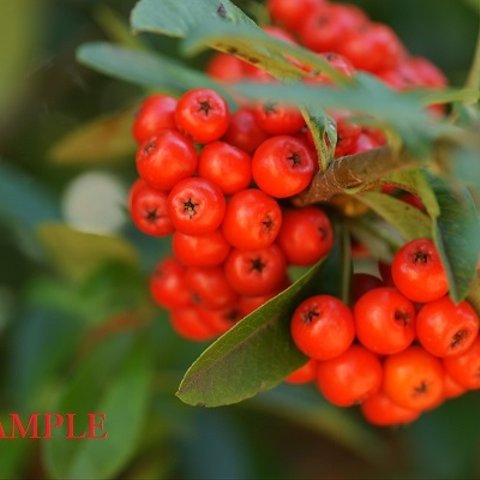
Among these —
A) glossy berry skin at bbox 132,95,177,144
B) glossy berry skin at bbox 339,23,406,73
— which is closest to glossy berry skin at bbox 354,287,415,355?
glossy berry skin at bbox 132,95,177,144

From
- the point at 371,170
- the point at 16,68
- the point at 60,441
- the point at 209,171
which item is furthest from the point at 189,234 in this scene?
the point at 16,68

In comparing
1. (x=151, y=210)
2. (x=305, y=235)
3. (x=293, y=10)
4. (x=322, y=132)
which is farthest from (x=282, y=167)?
(x=293, y=10)

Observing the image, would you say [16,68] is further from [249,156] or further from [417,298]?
[417,298]

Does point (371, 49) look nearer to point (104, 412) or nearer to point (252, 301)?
point (252, 301)

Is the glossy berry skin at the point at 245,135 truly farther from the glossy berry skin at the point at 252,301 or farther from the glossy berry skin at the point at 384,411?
the glossy berry skin at the point at 384,411

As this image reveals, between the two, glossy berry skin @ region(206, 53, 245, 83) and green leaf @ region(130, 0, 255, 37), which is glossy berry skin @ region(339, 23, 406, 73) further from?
green leaf @ region(130, 0, 255, 37)

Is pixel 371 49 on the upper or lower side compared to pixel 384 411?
upper
